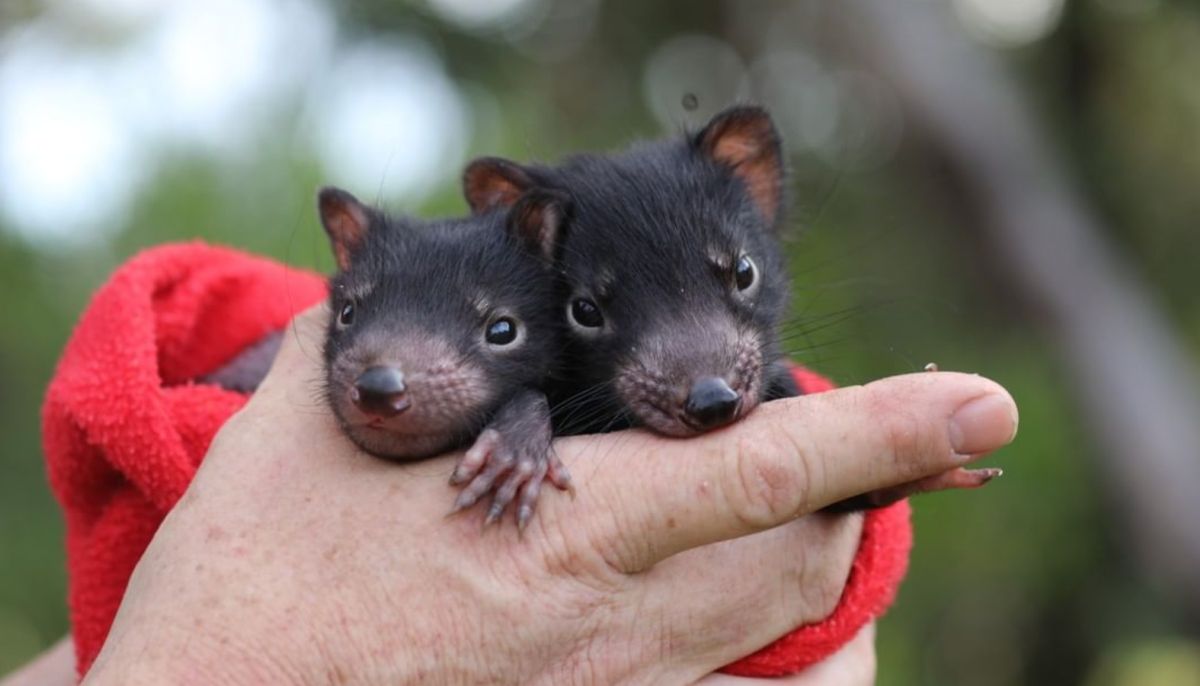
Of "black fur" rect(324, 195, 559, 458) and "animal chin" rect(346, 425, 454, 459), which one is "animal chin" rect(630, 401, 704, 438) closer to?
"black fur" rect(324, 195, 559, 458)

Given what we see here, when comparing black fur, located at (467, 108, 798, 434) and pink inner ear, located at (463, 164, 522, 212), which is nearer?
black fur, located at (467, 108, 798, 434)

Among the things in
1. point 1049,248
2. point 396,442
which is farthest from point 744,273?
point 1049,248

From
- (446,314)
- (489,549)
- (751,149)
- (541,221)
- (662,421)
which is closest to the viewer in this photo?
(489,549)

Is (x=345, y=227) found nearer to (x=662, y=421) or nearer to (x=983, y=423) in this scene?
(x=662, y=421)

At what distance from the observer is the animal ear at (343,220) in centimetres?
359

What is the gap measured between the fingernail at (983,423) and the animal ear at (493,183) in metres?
1.55

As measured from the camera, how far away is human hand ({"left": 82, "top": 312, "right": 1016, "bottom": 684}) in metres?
2.58

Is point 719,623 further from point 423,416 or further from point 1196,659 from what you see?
point 1196,659

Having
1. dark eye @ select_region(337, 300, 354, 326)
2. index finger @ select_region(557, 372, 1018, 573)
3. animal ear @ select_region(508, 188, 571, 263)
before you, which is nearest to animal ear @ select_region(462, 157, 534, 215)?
animal ear @ select_region(508, 188, 571, 263)

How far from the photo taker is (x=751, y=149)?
375 cm

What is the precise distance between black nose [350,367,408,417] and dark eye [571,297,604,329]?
2.21ft

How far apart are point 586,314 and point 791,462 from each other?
0.90 meters

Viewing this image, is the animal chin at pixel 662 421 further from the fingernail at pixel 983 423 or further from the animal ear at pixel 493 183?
the animal ear at pixel 493 183

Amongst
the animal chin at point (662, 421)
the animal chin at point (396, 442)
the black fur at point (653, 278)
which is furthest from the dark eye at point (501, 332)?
the animal chin at point (662, 421)
